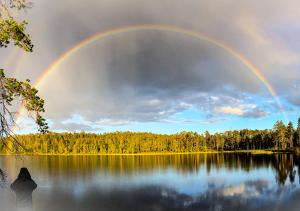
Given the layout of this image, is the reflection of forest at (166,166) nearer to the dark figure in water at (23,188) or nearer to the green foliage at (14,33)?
the dark figure in water at (23,188)

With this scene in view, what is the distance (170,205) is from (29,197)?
2199 centimetres

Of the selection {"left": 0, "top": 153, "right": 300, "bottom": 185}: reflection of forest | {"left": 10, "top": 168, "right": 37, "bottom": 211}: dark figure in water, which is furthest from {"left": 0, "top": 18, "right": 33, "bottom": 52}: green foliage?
{"left": 0, "top": 153, "right": 300, "bottom": 185}: reflection of forest

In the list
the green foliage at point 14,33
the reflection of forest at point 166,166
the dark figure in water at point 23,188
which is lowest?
the reflection of forest at point 166,166

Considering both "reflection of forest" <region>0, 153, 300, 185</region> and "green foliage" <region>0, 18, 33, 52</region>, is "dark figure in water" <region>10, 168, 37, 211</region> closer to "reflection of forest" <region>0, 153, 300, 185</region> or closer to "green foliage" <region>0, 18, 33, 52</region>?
"reflection of forest" <region>0, 153, 300, 185</region>

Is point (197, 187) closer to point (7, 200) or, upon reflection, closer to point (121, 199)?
point (121, 199)

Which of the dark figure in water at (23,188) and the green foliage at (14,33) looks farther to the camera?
the dark figure in water at (23,188)

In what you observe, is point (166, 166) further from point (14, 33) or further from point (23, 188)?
point (14, 33)

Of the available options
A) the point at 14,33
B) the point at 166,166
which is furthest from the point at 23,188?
the point at 166,166

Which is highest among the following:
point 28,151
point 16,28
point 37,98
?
point 16,28

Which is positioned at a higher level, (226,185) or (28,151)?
(28,151)

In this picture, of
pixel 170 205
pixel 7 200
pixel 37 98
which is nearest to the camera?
pixel 37 98

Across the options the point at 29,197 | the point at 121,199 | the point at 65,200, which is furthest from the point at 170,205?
the point at 29,197

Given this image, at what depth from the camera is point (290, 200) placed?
4619 cm

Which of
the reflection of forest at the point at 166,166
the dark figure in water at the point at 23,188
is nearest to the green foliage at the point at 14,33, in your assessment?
the dark figure in water at the point at 23,188
